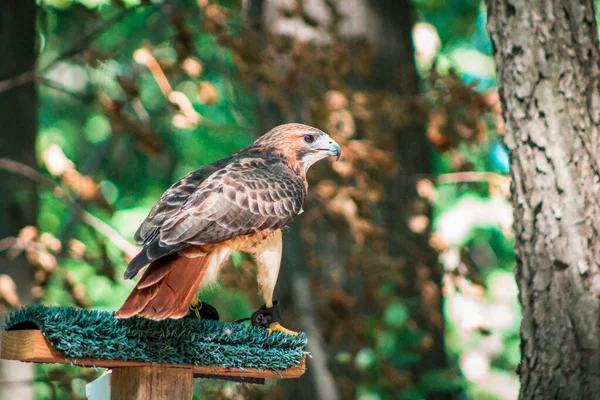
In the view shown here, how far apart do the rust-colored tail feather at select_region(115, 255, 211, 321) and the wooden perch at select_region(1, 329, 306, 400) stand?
0.95 feet

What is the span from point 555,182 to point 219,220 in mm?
1623

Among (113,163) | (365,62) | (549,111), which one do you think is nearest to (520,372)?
(549,111)

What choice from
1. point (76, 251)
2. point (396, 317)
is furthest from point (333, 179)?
point (76, 251)

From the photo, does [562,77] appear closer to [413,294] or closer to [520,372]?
[520,372]

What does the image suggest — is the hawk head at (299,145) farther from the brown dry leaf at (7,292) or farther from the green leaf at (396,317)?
the green leaf at (396,317)

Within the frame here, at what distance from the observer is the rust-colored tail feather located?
2.94 meters

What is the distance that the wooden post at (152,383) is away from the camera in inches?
128

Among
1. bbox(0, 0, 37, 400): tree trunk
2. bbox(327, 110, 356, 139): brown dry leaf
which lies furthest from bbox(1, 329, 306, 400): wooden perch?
bbox(327, 110, 356, 139): brown dry leaf

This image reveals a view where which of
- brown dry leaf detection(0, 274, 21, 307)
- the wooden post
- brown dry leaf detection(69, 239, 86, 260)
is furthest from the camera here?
brown dry leaf detection(69, 239, 86, 260)

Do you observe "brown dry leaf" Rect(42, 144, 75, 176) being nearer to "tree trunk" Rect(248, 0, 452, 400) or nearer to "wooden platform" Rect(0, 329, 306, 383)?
"tree trunk" Rect(248, 0, 452, 400)

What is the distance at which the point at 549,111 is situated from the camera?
13.0 ft

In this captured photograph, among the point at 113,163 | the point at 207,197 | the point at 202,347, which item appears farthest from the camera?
the point at 113,163

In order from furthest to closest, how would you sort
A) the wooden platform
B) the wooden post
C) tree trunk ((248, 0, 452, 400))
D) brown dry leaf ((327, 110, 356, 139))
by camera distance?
tree trunk ((248, 0, 452, 400)), brown dry leaf ((327, 110, 356, 139)), the wooden post, the wooden platform

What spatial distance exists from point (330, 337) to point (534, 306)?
313 cm
